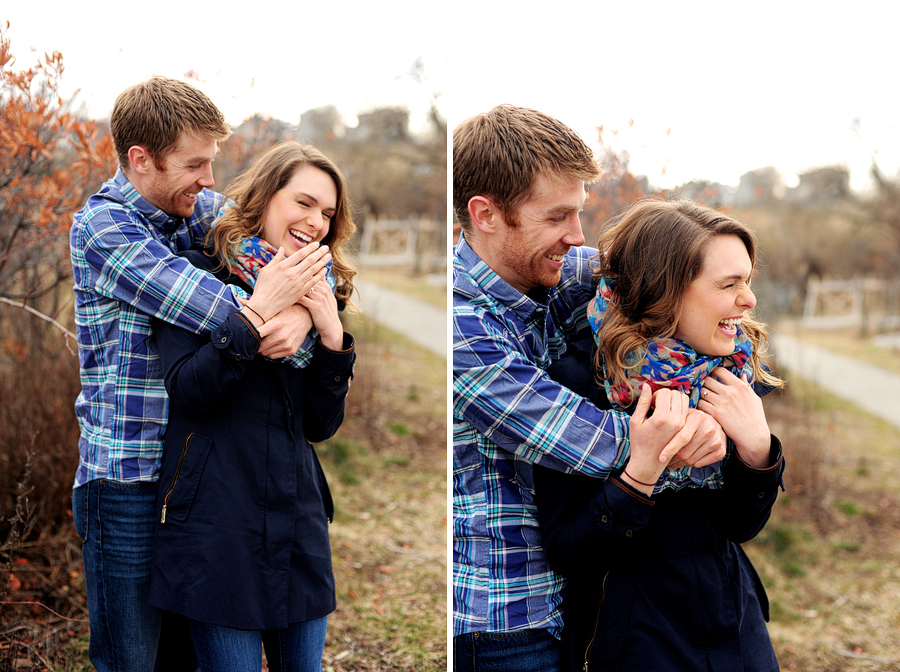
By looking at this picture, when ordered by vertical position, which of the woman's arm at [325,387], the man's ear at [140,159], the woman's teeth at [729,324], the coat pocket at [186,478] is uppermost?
the man's ear at [140,159]

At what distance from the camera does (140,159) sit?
204 cm

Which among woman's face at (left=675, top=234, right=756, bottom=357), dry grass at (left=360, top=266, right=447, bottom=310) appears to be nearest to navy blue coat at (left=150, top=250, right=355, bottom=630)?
woman's face at (left=675, top=234, right=756, bottom=357)

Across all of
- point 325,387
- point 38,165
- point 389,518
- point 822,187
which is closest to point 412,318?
point 389,518

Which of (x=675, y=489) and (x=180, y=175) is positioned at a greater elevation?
(x=180, y=175)

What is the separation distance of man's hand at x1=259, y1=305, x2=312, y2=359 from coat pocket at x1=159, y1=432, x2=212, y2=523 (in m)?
0.27

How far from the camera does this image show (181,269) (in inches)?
73.3

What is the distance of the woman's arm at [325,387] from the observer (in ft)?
6.30

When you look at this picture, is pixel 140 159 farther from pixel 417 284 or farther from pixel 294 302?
pixel 417 284

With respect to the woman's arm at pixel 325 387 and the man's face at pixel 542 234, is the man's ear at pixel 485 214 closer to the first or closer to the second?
the man's face at pixel 542 234

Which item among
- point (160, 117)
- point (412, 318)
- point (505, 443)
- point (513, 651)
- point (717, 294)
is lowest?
point (412, 318)

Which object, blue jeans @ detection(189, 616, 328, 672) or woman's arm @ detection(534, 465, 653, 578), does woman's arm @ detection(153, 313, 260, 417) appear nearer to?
blue jeans @ detection(189, 616, 328, 672)

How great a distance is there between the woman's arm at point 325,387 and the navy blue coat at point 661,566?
58cm

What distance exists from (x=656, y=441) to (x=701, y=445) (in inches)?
4.4

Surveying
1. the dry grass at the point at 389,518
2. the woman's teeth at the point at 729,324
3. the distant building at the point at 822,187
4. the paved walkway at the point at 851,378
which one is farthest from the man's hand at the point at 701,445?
the distant building at the point at 822,187
